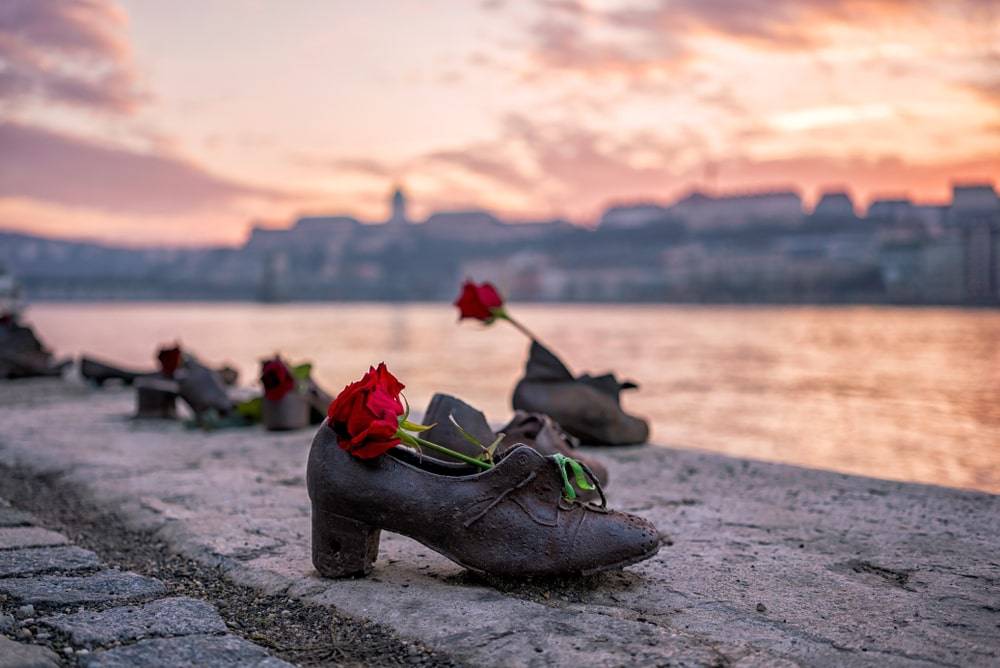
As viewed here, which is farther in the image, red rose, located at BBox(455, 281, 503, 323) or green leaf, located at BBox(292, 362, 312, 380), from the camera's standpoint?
green leaf, located at BBox(292, 362, 312, 380)

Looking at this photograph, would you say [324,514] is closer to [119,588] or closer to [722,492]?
[119,588]

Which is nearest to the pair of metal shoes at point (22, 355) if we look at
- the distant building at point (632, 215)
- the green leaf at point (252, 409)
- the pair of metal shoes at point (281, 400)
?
the green leaf at point (252, 409)

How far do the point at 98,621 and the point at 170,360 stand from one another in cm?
486

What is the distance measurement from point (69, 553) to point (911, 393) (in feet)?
49.6

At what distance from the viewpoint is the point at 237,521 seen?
10.4ft

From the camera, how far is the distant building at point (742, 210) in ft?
449

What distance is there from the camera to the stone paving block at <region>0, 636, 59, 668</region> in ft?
5.78

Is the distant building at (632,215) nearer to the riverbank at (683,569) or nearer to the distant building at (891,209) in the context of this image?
the distant building at (891,209)

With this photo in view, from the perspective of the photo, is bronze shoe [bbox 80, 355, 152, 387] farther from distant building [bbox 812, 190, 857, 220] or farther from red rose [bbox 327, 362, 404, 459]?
distant building [bbox 812, 190, 857, 220]

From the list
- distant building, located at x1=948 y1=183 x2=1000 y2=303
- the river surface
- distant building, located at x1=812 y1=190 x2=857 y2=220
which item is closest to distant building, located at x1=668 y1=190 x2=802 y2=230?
distant building, located at x1=812 y1=190 x2=857 y2=220

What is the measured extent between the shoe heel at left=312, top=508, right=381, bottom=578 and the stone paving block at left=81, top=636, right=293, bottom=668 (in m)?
0.44

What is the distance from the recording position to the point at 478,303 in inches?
180

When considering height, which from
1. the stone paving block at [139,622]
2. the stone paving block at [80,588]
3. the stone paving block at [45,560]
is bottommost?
the stone paving block at [45,560]

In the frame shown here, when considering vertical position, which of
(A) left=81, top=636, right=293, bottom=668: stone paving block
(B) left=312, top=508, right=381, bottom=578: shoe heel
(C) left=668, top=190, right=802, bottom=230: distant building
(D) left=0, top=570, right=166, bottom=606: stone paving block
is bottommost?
(D) left=0, top=570, right=166, bottom=606: stone paving block
